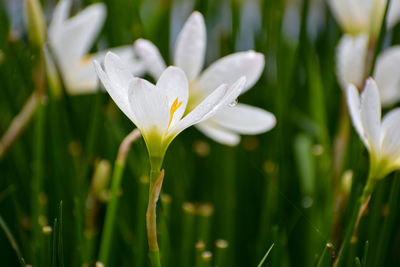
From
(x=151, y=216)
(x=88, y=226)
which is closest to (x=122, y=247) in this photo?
(x=88, y=226)

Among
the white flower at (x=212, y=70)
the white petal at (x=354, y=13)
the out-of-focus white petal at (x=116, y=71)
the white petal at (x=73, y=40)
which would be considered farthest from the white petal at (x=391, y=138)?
the white petal at (x=73, y=40)

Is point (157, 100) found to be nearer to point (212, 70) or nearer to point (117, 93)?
point (117, 93)

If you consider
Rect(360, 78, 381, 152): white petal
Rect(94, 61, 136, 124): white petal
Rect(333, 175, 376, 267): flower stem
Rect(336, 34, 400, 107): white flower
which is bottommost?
Rect(333, 175, 376, 267): flower stem

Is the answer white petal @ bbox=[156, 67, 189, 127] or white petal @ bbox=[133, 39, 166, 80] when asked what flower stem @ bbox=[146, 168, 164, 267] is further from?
white petal @ bbox=[133, 39, 166, 80]

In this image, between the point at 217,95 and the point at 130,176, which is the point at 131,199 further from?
the point at 217,95

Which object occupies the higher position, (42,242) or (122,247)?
(42,242)

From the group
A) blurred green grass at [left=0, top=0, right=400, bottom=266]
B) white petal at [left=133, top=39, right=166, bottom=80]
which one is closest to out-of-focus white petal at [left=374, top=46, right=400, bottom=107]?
blurred green grass at [left=0, top=0, right=400, bottom=266]

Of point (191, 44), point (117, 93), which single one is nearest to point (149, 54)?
point (191, 44)

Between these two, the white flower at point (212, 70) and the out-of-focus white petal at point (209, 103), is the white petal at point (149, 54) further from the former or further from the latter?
the out-of-focus white petal at point (209, 103)
